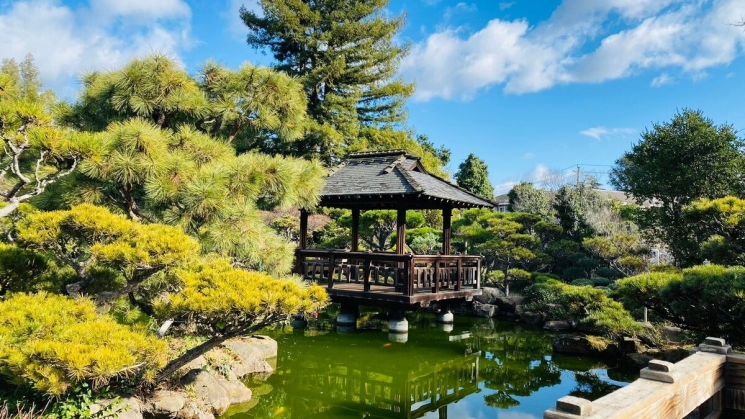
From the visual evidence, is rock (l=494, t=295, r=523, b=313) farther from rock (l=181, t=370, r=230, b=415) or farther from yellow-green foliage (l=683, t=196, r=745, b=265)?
rock (l=181, t=370, r=230, b=415)

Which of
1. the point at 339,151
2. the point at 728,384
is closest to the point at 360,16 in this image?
the point at 339,151

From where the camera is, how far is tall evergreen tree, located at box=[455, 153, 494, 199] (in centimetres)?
2333

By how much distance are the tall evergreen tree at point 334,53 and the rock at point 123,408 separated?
36.6 feet

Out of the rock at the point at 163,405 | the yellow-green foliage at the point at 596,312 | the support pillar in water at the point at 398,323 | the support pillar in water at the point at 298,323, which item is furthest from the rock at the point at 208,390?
the yellow-green foliage at the point at 596,312

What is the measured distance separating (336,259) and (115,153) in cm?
511

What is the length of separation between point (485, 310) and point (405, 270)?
4.52 m

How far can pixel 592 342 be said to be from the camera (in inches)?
287

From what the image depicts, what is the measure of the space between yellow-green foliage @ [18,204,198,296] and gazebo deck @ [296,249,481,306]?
464cm

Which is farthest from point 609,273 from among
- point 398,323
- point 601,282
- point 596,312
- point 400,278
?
point 400,278

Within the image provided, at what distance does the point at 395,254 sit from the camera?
304 inches

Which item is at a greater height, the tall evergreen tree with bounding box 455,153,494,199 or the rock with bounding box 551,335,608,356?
the tall evergreen tree with bounding box 455,153,494,199

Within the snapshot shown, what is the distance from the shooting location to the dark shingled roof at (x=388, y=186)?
7.79 m

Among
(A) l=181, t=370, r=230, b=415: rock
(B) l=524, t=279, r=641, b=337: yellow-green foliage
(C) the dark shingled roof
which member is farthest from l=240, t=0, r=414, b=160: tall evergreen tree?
(A) l=181, t=370, r=230, b=415: rock

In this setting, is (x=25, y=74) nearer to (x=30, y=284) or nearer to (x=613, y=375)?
(x=30, y=284)
